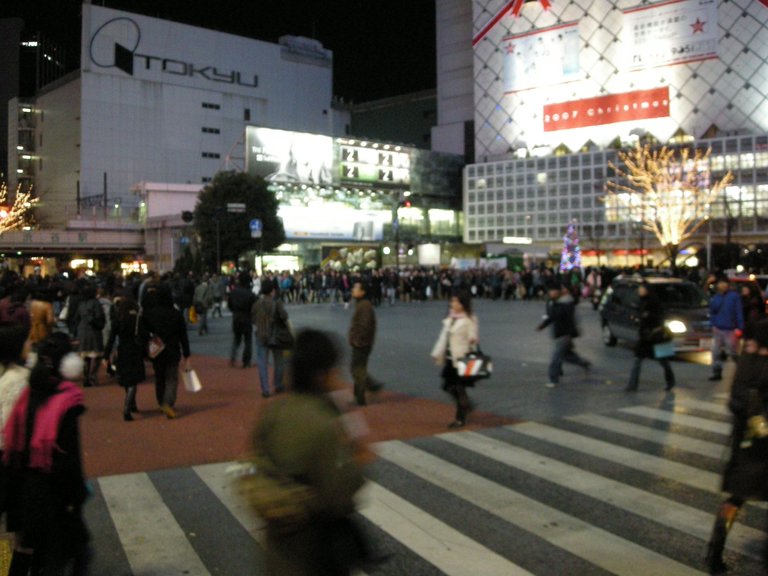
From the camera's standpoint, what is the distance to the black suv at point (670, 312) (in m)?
14.5

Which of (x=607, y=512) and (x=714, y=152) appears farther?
(x=714, y=152)

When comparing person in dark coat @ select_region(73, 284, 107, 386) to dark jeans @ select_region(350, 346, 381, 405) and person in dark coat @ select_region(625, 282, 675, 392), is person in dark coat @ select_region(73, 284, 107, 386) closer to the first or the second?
dark jeans @ select_region(350, 346, 381, 405)

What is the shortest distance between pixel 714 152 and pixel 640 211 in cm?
715

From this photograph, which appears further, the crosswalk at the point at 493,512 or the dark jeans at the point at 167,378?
the dark jeans at the point at 167,378

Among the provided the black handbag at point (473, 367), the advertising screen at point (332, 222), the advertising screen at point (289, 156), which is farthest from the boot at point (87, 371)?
the advertising screen at point (332, 222)

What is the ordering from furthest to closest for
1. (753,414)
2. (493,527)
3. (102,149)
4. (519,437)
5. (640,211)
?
(102,149), (640,211), (519,437), (493,527), (753,414)

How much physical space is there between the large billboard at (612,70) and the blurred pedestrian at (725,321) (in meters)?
49.9

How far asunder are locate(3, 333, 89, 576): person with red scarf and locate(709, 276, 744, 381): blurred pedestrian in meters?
10.4

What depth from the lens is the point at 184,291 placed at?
19.3 m

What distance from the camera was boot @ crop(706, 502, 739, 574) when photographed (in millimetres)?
4391

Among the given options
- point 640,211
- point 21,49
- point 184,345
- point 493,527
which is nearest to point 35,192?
point 21,49

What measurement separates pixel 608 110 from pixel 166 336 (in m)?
59.2

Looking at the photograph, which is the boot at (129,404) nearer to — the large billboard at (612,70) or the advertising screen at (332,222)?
the advertising screen at (332,222)

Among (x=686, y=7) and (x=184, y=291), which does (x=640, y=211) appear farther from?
(x=184, y=291)
